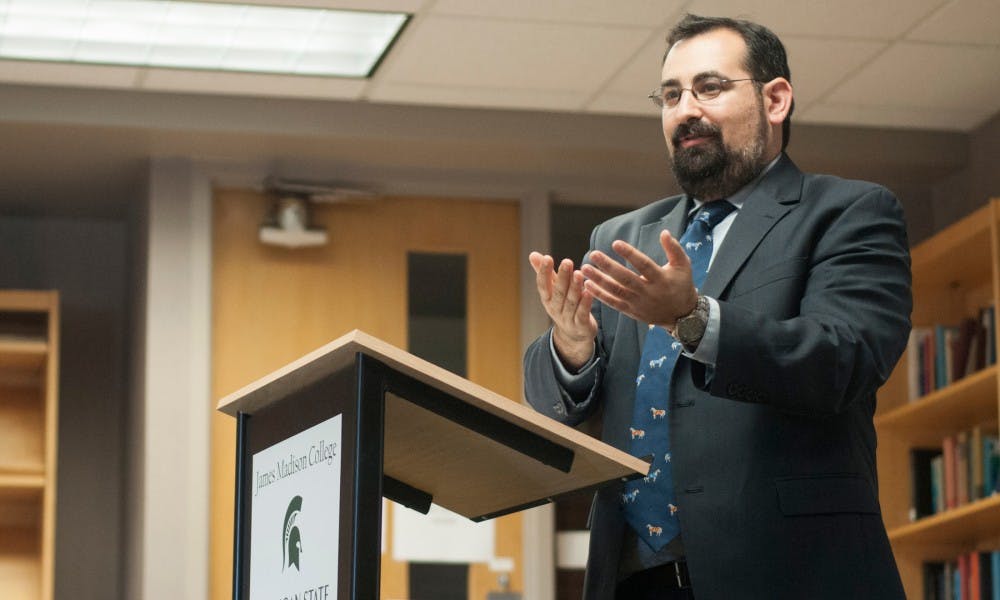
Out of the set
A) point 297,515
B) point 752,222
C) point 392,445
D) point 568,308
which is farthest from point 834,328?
point 297,515

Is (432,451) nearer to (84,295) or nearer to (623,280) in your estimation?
(623,280)

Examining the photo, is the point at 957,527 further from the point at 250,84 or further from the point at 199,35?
the point at 199,35

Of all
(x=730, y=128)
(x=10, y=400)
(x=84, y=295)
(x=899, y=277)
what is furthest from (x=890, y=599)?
(x=84, y=295)

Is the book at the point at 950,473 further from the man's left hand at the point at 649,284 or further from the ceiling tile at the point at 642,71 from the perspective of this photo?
the man's left hand at the point at 649,284

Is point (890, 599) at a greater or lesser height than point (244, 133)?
lesser

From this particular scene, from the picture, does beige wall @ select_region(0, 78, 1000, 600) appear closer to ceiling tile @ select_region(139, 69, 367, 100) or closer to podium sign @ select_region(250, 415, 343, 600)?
ceiling tile @ select_region(139, 69, 367, 100)

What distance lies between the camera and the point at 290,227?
554 centimetres

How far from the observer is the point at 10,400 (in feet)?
18.5

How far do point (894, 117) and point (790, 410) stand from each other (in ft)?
13.3

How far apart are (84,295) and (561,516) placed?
2.10m

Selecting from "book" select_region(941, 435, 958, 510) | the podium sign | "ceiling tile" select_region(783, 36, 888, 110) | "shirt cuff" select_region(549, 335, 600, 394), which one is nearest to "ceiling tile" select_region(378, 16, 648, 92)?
"ceiling tile" select_region(783, 36, 888, 110)

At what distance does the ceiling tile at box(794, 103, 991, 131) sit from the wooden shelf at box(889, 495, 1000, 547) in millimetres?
1419

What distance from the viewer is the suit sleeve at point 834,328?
1.73 meters

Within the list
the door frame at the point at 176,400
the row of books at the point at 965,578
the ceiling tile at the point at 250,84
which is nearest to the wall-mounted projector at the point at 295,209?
the door frame at the point at 176,400
